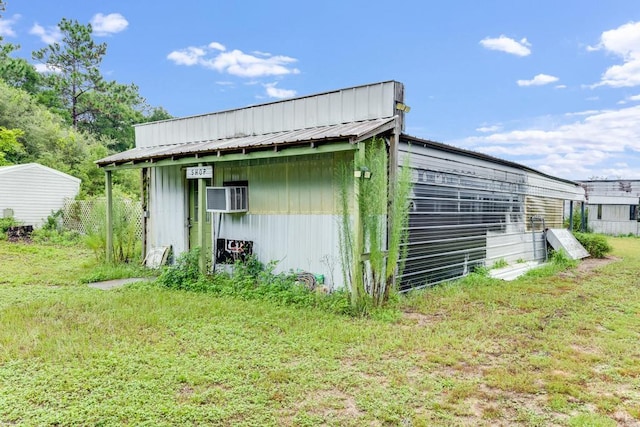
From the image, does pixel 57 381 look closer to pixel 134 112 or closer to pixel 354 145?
pixel 354 145

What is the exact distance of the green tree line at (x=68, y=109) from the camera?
20.6 metres

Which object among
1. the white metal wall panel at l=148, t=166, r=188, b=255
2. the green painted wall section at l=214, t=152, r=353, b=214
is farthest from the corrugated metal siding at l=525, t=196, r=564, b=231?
the white metal wall panel at l=148, t=166, r=188, b=255

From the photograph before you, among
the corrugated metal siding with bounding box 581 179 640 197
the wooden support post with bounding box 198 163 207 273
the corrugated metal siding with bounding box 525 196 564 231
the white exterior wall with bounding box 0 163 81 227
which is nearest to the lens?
the wooden support post with bounding box 198 163 207 273

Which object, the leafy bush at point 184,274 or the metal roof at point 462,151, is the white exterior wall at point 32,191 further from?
the metal roof at point 462,151

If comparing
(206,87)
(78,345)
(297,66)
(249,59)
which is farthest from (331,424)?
(249,59)

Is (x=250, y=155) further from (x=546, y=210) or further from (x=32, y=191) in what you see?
(x=32, y=191)

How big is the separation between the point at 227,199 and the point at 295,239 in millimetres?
1469

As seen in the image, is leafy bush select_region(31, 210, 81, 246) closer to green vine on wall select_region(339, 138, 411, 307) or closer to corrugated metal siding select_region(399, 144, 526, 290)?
green vine on wall select_region(339, 138, 411, 307)

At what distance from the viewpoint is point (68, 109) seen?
2828 centimetres

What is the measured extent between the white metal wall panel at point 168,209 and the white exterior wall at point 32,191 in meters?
9.44

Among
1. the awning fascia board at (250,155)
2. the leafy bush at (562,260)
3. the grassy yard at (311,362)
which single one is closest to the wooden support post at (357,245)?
the awning fascia board at (250,155)

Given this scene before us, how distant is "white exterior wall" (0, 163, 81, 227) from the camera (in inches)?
580

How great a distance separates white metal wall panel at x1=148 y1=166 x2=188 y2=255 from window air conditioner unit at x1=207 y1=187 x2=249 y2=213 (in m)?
1.45

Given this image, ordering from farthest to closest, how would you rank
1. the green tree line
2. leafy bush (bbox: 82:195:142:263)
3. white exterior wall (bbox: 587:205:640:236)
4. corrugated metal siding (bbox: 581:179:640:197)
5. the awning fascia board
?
corrugated metal siding (bbox: 581:179:640:197) < white exterior wall (bbox: 587:205:640:236) < the green tree line < leafy bush (bbox: 82:195:142:263) < the awning fascia board
